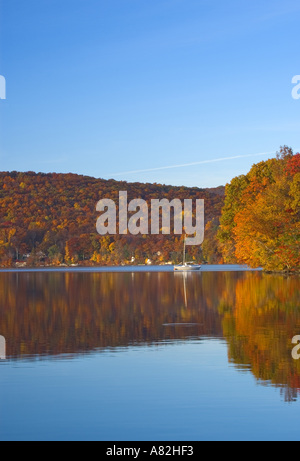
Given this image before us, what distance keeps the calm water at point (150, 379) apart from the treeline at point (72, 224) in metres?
107

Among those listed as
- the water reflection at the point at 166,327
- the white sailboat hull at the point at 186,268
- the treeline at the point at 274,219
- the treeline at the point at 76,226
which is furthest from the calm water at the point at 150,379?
the treeline at the point at 76,226

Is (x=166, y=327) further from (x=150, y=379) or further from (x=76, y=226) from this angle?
(x=76, y=226)

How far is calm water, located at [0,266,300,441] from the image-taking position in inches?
336

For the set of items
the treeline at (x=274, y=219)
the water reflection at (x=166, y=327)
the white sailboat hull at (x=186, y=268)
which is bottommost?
the white sailboat hull at (x=186, y=268)

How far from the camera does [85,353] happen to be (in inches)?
565

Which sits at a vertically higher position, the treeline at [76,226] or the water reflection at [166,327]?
the treeline at [76,226]

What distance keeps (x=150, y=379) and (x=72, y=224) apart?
125934mm

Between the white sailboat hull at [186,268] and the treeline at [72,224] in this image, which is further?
the treeline at [72,224]

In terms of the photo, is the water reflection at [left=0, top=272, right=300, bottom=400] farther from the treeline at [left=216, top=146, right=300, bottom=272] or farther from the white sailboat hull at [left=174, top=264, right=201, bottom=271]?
the white sailboat hull at [left=174, top=264, right=201, bottom=271]

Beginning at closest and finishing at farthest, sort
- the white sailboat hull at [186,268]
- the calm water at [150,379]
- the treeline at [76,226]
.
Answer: the calm water at [150,379] < the white sailboat hull at [186,268] < the treeline at [76,226]

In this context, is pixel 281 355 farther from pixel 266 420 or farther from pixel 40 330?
pixel 40 330

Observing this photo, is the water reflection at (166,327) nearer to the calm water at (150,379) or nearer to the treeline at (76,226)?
the calm water at (150,379)

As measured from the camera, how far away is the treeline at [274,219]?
5631cm

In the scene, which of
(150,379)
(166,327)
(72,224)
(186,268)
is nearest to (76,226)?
(72,224)
